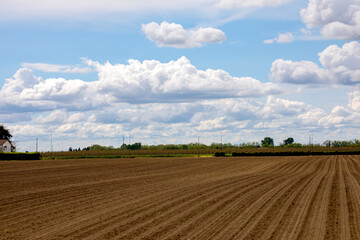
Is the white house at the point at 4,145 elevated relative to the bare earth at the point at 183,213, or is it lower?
elevated

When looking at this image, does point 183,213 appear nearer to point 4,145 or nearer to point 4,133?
point 4,145

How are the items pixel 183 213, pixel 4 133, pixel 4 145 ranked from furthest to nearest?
pixel 4 133
pixel 4 145
pixel 183 213

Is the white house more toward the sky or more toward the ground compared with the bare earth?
more toward the sky

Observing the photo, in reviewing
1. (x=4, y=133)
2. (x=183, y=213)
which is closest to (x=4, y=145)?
(x=4, y=133)

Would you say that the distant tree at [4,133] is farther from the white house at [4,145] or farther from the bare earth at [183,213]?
the bare earth at [183,213]

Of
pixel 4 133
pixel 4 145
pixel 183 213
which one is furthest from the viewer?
pixel 4 133

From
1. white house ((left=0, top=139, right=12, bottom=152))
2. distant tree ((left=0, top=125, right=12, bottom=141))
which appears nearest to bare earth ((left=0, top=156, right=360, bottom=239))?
white house ((left=0, top=139, right=12, bottom=152))

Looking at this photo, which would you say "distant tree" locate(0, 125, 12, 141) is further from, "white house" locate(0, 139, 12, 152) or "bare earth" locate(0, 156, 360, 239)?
"bare earth" locate(0, 156, 360, 239)

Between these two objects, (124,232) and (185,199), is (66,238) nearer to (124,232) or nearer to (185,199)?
(124,232)

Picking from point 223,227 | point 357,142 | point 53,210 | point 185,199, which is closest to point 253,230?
point 223,227

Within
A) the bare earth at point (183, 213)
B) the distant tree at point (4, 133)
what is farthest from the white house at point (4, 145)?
the bare earth at point (183, 213)

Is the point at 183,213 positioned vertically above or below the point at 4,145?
below

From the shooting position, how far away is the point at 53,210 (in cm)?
1686

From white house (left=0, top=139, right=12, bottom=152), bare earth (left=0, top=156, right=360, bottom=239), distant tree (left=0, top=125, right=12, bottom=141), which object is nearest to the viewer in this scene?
bare earth (left=0, top=156, right=360, bottom=239)
